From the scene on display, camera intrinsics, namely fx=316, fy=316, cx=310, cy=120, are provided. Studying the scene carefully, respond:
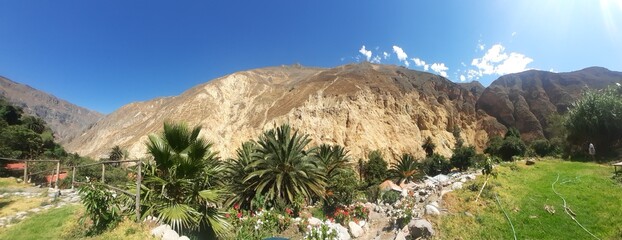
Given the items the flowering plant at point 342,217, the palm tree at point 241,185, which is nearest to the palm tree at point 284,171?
the palm tree at point 241,185

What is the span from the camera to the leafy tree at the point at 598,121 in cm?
2372

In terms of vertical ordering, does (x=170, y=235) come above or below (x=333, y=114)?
below

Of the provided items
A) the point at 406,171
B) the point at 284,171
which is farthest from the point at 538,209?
the point at 406,171

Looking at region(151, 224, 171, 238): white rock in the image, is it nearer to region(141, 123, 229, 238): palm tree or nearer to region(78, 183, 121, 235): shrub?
region(141, 123, 229, 238): palm tree

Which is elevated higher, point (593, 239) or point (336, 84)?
point (336, 84)

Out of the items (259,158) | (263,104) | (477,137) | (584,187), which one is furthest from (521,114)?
(259,158)

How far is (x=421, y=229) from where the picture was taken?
1048 cm

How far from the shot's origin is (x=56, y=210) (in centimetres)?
1026

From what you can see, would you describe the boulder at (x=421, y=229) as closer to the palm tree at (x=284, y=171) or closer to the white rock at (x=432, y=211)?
the white rock at (x=432, y=211)

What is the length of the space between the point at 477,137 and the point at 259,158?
230 ft

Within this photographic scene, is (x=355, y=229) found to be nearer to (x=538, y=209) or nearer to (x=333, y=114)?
(x=538, y=209)

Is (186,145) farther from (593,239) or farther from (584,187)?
(584,187)

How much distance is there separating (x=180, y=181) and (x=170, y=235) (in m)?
1.29

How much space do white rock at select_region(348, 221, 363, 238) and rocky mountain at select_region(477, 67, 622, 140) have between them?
2887 inches
